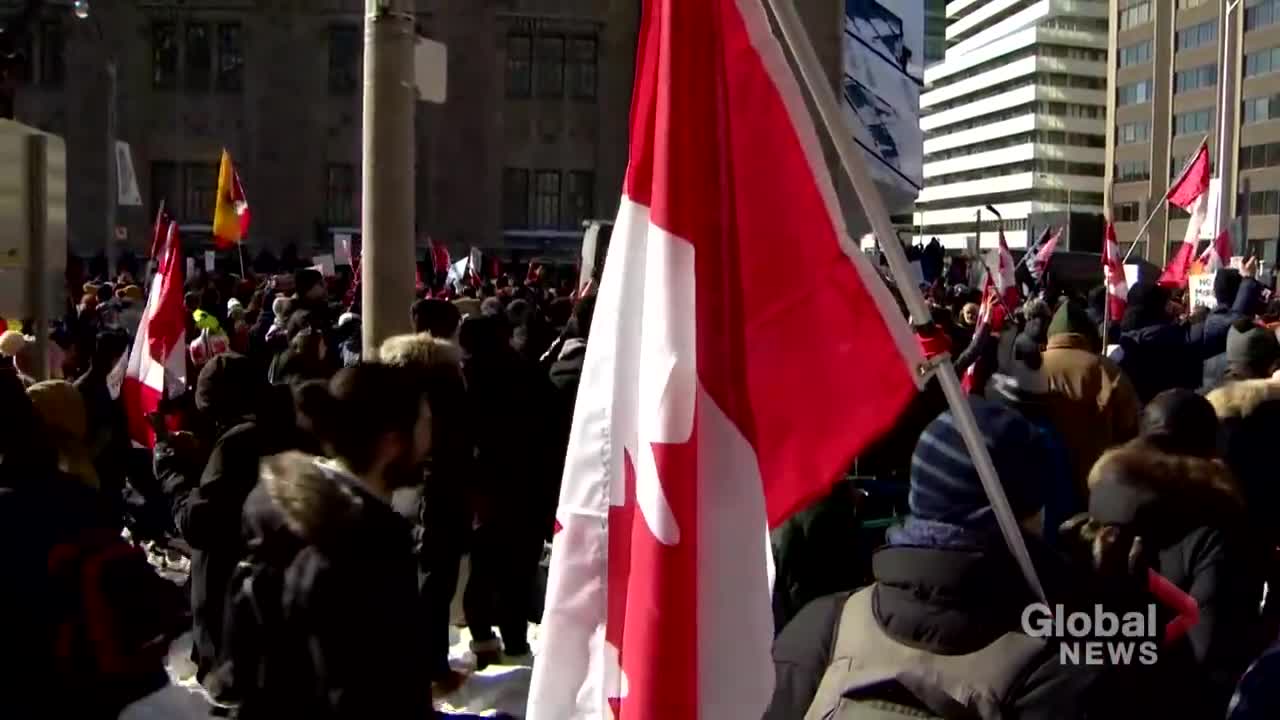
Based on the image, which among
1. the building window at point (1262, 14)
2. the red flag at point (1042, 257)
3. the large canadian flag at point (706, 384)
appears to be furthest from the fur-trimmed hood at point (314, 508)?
the building window at point (1262, 14)

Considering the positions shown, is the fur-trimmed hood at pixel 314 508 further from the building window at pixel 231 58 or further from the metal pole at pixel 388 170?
the building window at pixel 231 58

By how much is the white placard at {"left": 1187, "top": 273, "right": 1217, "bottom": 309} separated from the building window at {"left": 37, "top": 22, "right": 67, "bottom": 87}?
3242 cm

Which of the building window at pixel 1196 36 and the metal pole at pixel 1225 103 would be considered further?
the building window at pixel 1196 36

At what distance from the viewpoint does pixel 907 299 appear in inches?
107

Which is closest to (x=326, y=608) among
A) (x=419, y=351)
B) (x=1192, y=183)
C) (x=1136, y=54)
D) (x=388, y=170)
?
(x=419, y=351)

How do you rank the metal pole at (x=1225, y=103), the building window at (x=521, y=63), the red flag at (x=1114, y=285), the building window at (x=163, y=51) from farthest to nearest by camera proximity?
1. the building window at (x=521, y=63)
2. the building window at (x=163, y=51)
3. the metal pole at (x=1225, y=103)
4. the red flag at (x=1114, y=285)

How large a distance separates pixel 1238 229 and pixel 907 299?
31.2 m

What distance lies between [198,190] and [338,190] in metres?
3.75

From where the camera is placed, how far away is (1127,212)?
10375 centimetres

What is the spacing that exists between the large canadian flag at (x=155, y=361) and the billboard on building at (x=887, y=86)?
109ft

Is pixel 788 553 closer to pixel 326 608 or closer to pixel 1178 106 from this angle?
pixel 326 608

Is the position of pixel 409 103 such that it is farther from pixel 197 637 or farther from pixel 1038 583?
pixel 1038 583

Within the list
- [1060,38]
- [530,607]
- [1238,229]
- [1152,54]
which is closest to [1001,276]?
[530,607]

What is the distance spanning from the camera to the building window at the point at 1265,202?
83812mm
